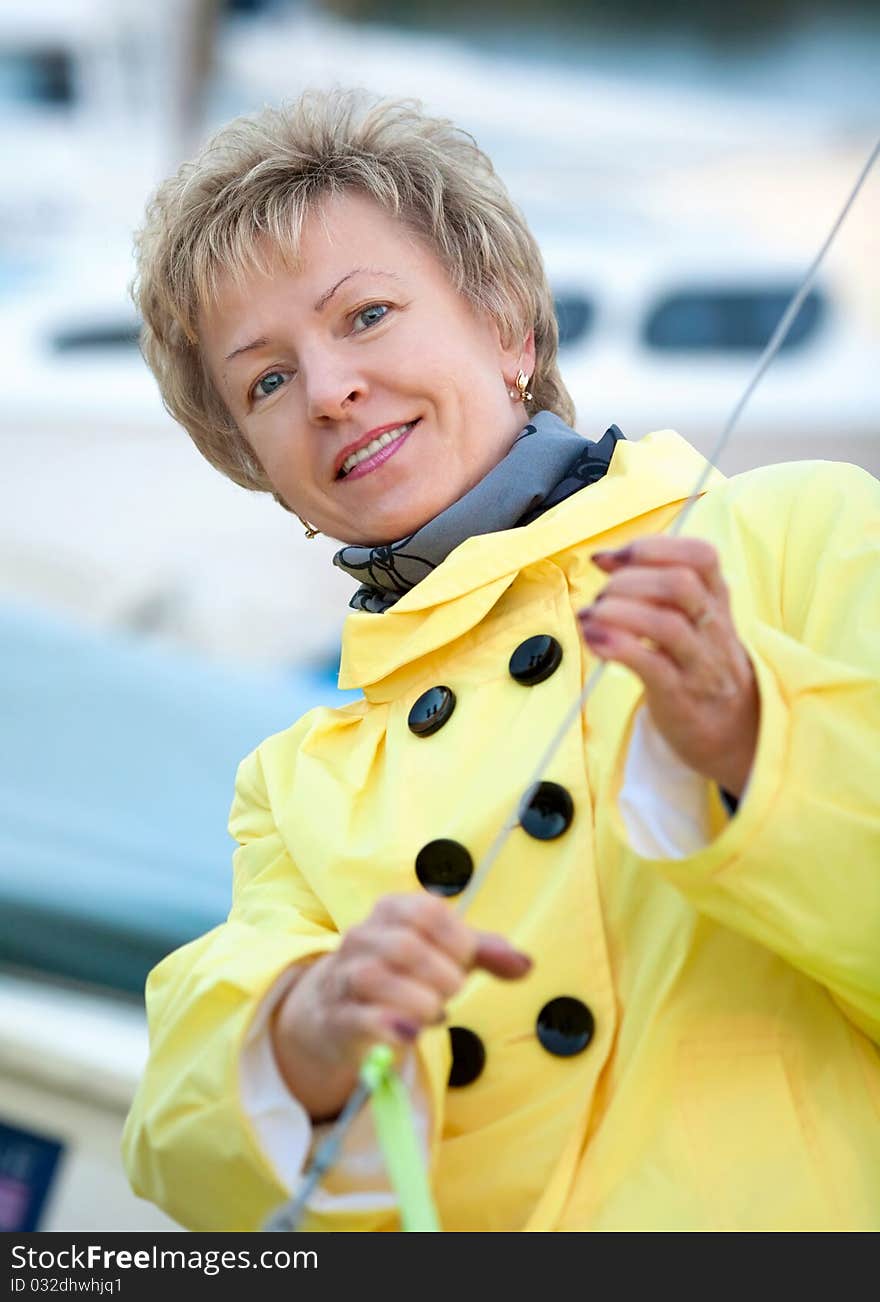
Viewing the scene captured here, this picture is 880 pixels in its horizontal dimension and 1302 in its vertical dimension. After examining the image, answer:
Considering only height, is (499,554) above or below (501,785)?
above

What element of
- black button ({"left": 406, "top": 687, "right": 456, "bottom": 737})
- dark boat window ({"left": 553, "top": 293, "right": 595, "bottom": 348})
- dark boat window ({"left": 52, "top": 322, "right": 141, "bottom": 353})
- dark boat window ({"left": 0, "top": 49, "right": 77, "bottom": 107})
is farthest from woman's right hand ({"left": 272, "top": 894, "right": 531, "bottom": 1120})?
dark boat window ({"left": 0, "top": 49, "right": 77, "bottom": 107})

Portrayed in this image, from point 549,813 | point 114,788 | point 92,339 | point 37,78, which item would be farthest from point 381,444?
point 37,78

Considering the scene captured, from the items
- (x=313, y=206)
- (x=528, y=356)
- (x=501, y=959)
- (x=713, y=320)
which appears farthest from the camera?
(x=713, y=320)

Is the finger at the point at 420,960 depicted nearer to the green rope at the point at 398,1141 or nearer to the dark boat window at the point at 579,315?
the green rope at the point at 398,1141

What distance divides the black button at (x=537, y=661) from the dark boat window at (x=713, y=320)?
17.3 ft

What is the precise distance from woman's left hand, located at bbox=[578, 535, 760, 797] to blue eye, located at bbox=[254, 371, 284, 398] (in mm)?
468

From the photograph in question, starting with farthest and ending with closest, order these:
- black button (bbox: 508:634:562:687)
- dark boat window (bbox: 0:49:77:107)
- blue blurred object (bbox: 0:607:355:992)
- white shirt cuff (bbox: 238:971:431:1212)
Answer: dark boat window (bbox: 0:49:77:107) < blue blurred object (bbox: 0:607:355:992) < black button (bbox: 508:634:562:687) < white shirt cuff (bbox: 238:971:431:1212)

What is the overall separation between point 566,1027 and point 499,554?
330 mm

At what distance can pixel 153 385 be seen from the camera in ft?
20.6

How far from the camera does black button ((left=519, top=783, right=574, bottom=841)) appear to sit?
1.01 metres

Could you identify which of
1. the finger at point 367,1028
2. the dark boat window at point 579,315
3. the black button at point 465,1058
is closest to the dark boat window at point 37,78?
the dark boat window at point 579,315

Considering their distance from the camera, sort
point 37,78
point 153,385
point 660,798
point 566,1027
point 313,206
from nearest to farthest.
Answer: point 660,798, point 566,1027, point 313,206, point 153,385, point 37,78

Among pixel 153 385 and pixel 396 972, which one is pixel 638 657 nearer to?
pixel 396 972

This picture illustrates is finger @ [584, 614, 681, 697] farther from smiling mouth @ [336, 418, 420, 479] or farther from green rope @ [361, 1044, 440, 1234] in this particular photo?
smiling mouth @ [336, 418, 420, 479]
